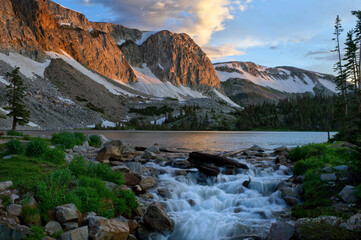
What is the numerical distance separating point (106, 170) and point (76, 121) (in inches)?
5324

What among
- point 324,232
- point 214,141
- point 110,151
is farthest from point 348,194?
point 214,141

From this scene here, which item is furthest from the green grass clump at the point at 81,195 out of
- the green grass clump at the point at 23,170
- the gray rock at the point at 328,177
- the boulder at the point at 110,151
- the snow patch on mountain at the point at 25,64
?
the snow patch on mountain at the point at 25,64

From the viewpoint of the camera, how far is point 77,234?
27.4 feet

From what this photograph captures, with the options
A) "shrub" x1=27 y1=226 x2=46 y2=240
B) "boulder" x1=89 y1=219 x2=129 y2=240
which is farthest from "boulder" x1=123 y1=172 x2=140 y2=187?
"shrub" x1=27 y1=226 x2=46 y2=240

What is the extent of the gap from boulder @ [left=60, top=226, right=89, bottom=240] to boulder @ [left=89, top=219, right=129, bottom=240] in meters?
0.27

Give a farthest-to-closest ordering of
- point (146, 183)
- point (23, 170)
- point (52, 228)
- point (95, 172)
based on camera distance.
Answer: point (146, 183) < point (95, 172) < point (23, 170) < point (52, 228)

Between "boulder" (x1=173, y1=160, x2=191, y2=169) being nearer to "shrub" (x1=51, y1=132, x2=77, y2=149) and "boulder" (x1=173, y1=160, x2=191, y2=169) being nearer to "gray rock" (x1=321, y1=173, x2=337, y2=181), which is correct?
"gray rock" (x1=321, y1=173, x2=337, y2=181)

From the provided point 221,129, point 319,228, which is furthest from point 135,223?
point 221,129

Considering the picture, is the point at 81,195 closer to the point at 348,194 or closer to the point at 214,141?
the point at 348,194

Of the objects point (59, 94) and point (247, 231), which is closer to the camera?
point (247, 231)

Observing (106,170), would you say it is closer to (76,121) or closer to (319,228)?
(319,228)

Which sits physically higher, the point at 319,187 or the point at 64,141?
the point at 64,141

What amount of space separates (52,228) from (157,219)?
4.11 meters

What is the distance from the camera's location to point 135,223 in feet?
34.7
